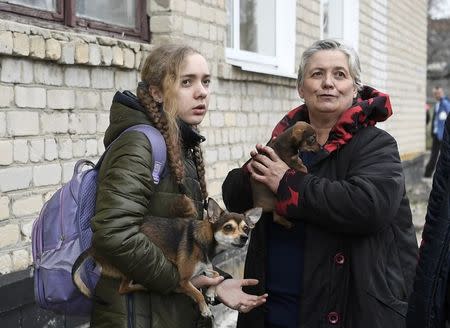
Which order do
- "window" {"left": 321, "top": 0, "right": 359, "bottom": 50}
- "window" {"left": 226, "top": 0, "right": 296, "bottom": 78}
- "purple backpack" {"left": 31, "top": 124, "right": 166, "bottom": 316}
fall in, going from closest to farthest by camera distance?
"purple backpack" {"left": 31, "top": 124, "right": 166, "bottom": 316}
"window" {"left": 226, "top": 0, "right": 296, "bottom": 78}
"window" {"left": 321, "top": 0, "right": 359, "bottom": 50}

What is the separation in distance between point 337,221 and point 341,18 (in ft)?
28.3

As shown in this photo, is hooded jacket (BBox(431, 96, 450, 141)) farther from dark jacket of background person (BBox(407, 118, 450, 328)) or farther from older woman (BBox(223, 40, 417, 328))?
dark jacket of background person (BBox(407, 118, 450, 328))

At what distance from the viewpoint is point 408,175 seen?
14656 millimetres

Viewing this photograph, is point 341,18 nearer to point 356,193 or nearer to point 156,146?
point 356,193

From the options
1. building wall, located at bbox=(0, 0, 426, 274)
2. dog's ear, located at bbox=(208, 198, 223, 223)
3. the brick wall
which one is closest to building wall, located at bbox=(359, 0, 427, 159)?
building wall, located at bbox=(0, 0, 426, 274)

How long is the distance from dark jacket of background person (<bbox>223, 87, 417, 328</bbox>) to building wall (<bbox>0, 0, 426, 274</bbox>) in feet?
6.55

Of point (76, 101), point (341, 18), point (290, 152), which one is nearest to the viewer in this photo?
point (290, 152)

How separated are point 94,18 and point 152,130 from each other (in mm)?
2901

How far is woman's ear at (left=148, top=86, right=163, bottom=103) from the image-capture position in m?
2.41

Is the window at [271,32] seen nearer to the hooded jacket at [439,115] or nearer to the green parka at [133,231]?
the green parka at [133,231]

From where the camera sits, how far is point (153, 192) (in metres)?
2.25

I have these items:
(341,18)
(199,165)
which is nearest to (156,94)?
(199,165)

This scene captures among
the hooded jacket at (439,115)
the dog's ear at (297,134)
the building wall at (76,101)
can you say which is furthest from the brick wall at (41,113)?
the hooded jacket at (439,115)

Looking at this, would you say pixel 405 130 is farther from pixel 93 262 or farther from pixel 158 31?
pixel 93 262
